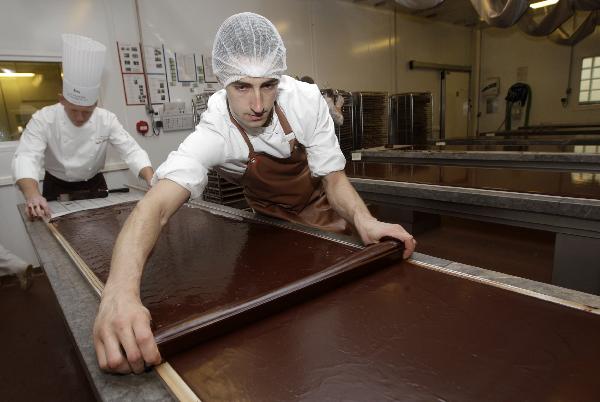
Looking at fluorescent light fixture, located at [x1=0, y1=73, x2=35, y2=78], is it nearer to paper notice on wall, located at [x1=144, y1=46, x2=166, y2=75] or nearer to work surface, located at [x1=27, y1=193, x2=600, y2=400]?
paper notice on wall, located at [x1=144, y1=46, x2=166, y2=75]

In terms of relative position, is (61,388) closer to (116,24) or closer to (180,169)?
(180,169)

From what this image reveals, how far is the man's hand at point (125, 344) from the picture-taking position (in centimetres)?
68

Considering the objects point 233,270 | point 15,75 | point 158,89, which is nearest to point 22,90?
point 15,75

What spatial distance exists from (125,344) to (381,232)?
0.75 metres

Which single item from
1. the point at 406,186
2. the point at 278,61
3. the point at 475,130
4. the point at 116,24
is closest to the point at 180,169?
the point at 278,61

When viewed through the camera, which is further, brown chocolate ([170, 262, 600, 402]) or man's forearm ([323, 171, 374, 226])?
man's forearm ([323, 171, 374, 226])

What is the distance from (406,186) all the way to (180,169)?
160cm

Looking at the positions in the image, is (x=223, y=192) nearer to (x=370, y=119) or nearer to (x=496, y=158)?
(x=496, y=158)

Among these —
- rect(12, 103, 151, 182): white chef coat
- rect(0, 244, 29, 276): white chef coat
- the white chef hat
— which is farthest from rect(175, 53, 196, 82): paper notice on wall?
rect(0, 244, 29, 276): white chef coat

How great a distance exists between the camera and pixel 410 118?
5281 mm

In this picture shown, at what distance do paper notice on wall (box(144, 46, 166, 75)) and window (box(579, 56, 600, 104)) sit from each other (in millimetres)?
7430

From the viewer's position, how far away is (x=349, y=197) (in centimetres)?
145

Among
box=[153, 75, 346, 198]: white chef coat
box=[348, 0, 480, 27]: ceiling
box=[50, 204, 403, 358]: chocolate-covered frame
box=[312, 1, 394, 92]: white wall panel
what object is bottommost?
box=[50, 204, 403, 358]: chocolate-covered frame

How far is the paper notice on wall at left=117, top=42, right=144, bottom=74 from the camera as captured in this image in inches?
142
